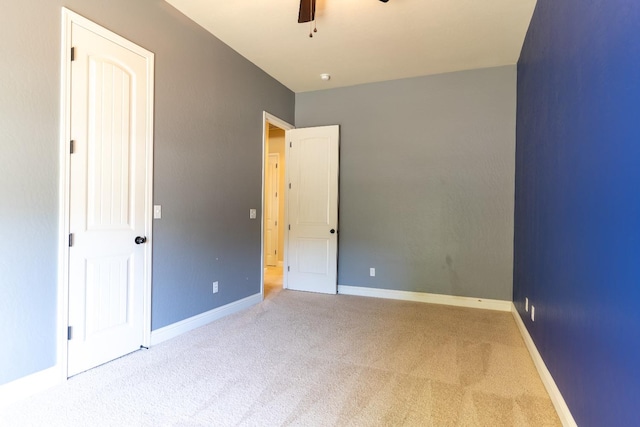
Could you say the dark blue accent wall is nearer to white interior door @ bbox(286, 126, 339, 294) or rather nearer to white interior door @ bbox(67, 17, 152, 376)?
white interior door @ bbox(286, 126, 339, 294)

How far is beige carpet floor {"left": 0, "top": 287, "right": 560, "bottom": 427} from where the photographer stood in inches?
71.5

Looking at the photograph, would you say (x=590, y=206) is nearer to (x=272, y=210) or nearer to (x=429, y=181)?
(x=429, y=181)

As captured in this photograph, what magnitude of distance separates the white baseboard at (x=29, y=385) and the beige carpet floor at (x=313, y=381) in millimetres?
61

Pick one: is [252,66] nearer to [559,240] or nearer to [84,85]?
[84,85]

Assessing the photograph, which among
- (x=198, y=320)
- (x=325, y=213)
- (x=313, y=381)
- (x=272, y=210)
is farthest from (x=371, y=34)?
(x=272, y=210)

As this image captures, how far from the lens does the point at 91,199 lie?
234 cm

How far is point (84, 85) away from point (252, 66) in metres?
2.12

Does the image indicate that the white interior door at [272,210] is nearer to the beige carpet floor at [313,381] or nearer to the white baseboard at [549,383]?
the beige carpet floor at [313,381]

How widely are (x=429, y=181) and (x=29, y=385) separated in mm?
4224

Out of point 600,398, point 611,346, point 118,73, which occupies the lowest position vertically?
point 600,398

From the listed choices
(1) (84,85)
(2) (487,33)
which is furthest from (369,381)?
(2) (487,33)

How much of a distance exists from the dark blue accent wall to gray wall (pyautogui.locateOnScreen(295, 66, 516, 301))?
4.67ft

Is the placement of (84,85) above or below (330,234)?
above

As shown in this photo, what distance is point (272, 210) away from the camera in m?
7.02
